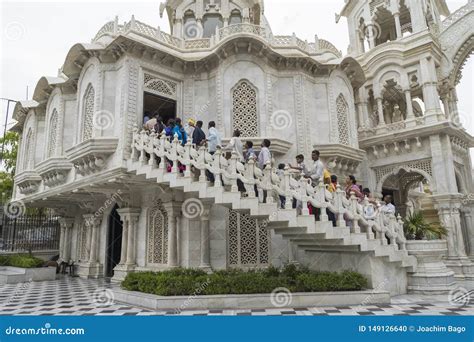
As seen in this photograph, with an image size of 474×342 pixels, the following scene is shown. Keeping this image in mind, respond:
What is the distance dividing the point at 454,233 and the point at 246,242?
343 inches

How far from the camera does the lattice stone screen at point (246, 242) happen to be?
11836 mm

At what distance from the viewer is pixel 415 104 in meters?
20.1

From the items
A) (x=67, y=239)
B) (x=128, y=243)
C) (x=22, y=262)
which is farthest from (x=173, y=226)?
(x=67, y=239)

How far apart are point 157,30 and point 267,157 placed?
6.75 metres

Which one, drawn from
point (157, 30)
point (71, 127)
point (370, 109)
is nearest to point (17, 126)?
point (71, 127)

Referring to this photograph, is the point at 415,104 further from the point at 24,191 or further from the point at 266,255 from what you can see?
the point at 24,191

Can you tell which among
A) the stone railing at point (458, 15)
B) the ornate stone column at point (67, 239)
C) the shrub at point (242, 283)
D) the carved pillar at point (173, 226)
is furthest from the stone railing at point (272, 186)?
the stone railing at point (458, 15)

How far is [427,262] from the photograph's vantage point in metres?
10.2

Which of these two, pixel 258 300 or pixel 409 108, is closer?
pixel 258 300

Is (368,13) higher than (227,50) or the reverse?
higher

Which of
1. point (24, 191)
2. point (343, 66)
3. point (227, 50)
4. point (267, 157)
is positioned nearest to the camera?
point (267, 157)

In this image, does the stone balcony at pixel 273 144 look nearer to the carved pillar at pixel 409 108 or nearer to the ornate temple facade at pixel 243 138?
the ornate temple facade at pixel 243 138

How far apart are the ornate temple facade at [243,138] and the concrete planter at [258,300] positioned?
985 millimetres

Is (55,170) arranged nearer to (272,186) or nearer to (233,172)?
(233,172)
